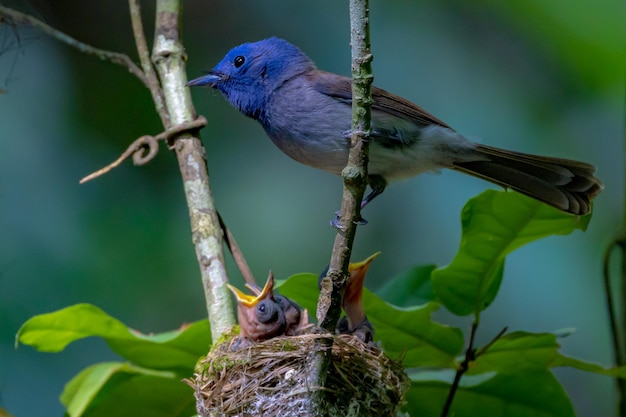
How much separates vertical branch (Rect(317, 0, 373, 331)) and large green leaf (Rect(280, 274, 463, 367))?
23.1 inches

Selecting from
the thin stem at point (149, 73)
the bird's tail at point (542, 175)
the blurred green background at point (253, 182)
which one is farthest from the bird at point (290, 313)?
the blurred green background at point (253, 182)

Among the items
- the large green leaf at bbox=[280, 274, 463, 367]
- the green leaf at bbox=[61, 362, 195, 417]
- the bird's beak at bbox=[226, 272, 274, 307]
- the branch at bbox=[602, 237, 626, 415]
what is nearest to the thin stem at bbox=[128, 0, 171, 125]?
the bird's beak at bbox=[226, 272, 274, 307]

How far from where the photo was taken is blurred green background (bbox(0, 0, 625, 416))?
197 inches

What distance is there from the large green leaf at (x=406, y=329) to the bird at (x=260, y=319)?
11 cm

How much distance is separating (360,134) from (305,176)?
354 cm

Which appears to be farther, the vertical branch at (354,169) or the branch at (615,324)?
the branch at (615,324)

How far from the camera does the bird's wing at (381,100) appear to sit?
299cm

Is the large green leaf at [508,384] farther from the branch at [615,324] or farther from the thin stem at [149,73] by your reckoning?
the thin stem at [149,73]

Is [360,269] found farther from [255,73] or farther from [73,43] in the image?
[73,43]

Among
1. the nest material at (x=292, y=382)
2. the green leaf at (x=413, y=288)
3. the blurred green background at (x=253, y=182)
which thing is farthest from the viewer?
the blurred green background at (x=253, y=182)

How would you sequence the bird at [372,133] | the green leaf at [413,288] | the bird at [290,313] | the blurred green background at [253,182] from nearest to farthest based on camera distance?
the bird at [290,313], the bird at [372,133], the green leaf at [413,288], the blurred green background at [253,182]

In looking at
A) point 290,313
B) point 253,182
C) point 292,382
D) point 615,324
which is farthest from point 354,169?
point 253,182

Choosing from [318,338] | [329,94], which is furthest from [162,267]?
[318,338]

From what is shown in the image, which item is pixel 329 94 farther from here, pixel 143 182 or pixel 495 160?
pixel 143 182
